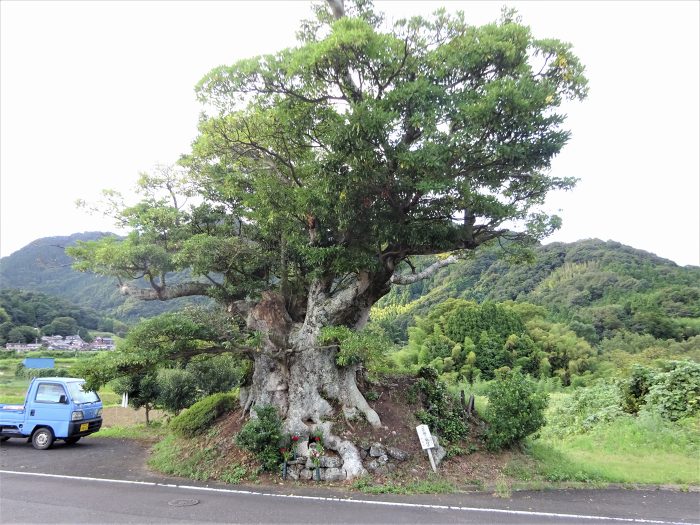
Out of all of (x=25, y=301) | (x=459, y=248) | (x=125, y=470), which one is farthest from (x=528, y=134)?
(x=25, y=301)

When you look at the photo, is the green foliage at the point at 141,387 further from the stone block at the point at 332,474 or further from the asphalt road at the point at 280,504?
the stone block at the point at 332,474

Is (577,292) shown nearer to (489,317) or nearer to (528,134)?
(489,317)

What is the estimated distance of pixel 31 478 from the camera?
8.60 metres

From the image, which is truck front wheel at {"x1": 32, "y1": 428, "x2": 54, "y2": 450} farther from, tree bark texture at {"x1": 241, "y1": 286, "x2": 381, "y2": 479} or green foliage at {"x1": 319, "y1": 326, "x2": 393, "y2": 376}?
green foliage at {"x1": 319, "y1": 326, "x2": 393, "y2": 376}

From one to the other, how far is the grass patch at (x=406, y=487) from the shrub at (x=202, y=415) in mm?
4876

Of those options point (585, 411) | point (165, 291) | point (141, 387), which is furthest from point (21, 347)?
point (585, 411)

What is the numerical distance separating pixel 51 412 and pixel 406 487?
9.25 meters

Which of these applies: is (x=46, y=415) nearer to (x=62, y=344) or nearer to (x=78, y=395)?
(x=78, y=395)

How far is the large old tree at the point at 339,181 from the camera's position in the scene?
7.44 meters

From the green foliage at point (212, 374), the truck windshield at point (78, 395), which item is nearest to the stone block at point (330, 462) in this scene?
the truck windshield at point (78, 395)

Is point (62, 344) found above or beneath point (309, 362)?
above

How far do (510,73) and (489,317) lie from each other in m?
25.4

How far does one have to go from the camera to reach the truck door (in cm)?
1158

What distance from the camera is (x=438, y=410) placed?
10531 mm
